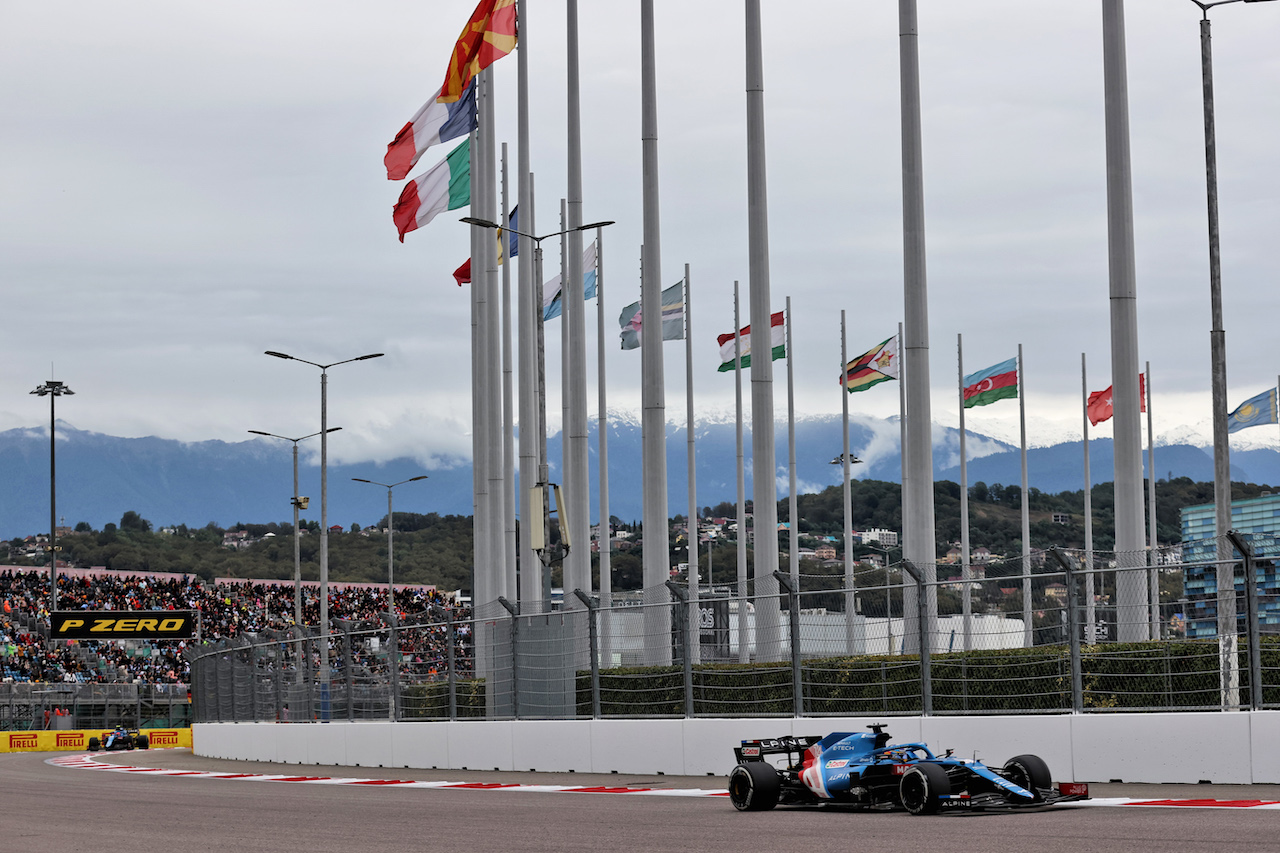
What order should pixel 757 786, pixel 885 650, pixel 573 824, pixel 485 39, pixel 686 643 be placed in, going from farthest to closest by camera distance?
pixel 485 39, pixel 686 643, pixel 885 650, pixel 757 786, pixel 573 824

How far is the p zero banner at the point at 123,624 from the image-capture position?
62.0 m

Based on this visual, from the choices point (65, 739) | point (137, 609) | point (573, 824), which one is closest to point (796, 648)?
point (573, 824)

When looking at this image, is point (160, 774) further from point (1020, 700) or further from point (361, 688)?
point (1020, 700)

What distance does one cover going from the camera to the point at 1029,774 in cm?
1270

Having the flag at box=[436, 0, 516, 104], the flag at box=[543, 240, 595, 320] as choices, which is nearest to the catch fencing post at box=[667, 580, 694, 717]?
the flag at box=[436, 0, 516, 104]

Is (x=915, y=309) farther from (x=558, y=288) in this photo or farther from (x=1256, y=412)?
(x=1256, y=412)

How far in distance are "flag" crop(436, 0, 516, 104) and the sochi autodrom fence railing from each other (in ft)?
34.7

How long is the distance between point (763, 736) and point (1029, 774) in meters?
6.20

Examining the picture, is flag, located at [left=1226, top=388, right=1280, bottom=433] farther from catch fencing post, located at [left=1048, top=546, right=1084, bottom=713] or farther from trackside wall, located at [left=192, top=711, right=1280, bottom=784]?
catch fencing post, located at [left=1048, top=546, right=1084, bottom=713]

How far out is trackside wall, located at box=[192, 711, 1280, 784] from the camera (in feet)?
48.6

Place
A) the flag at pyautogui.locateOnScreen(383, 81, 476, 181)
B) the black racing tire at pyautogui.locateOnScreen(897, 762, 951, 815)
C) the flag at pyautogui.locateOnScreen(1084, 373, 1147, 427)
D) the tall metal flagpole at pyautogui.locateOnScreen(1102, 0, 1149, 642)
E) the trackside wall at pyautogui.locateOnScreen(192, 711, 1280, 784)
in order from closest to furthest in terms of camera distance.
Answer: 1. the black racing tire at pyautogui.locateOnScreen(897, 762, 951, 815)
2. the trackside wall at pyautogui.locateOnScreen(192, 711, 1280, 784)
3. the tall metal flagpole at pyautogui.locateOnScreen(1102, 0, 1149, 642)
4. the flag at pyautogui.locateOnScreen(383, 81, 476, 181)
5. the flag at pyautogui.locateOnScreen(1084, 373, 1147, 427)

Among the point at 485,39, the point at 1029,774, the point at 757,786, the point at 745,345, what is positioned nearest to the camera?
the point at 1029,774

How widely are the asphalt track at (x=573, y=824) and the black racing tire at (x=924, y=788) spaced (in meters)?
0.16

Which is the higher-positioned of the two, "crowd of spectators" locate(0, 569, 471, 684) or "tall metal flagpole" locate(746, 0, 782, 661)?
"tall metal flagpole" locate(746, 0, 782, 661)
